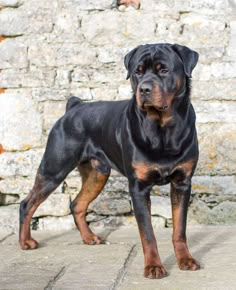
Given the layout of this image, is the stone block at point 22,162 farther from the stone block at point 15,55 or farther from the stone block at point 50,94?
the stone block at point 15,55

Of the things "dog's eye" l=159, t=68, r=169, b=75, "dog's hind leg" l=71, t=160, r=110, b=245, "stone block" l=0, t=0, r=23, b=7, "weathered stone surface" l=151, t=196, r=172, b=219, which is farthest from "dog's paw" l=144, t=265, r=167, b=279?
"stone block" l=0, t=0, r=23, b=7

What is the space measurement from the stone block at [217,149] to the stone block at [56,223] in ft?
4.06

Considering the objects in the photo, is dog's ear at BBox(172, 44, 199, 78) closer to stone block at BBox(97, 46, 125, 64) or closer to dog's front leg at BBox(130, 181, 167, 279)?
dog's front leg at BBox(130, 181, 167, 279)

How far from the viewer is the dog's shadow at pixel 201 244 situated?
13.2 feet

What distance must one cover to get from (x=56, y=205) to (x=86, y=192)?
59 centimetres

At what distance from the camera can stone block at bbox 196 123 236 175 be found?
17.3ft

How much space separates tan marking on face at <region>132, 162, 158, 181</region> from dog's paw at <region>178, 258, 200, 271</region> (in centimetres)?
56

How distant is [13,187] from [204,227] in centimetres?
172

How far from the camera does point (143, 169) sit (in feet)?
12.6

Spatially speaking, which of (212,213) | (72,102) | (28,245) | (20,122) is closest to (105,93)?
(72,102)

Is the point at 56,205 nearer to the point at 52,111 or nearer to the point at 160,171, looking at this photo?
the point at 52,111

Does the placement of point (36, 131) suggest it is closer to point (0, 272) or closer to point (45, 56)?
point (45, 56)

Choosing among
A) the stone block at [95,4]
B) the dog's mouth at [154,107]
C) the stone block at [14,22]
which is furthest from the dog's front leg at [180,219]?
the stone block at [14,22]

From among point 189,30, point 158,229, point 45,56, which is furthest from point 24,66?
point 158,229
